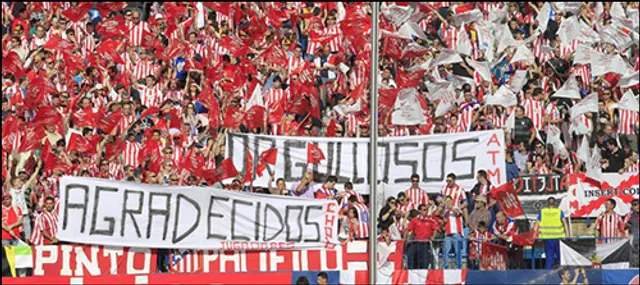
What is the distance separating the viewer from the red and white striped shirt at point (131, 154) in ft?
46.4

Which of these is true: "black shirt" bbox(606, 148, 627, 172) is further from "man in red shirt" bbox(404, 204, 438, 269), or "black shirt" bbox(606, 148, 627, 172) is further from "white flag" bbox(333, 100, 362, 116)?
"white flag" bbox(333, 100, 362, 116)

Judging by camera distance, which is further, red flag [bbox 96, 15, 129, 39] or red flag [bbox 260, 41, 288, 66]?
red flag [bbox 96, 15, 129, 39]

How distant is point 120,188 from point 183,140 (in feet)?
3.33

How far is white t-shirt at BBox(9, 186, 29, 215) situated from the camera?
535 inches

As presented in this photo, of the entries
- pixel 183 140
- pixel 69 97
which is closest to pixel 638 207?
pixel 183 140

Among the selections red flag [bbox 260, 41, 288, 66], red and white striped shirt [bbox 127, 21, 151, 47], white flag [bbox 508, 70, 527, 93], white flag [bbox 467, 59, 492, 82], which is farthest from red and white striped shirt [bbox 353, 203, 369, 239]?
red and white striped shirt [bbox 127, 21, 151, 47]

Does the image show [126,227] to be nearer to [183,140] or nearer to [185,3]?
[183,140]

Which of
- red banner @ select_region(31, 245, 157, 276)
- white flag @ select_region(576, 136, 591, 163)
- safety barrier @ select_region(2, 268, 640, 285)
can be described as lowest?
safety barrier @ select_region(2, 268, 640, 285)

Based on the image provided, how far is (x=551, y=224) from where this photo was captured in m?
14.1

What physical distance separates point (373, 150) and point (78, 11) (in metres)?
4.26

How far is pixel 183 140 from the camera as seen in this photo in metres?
14.4

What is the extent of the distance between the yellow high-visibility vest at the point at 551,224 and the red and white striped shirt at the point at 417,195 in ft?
4.27

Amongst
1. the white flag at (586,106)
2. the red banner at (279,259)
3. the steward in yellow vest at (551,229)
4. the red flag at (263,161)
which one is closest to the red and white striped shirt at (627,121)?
the white flag at (586,106)

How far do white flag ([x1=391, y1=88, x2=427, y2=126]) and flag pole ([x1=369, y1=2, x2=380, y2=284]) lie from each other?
0.56 meters
